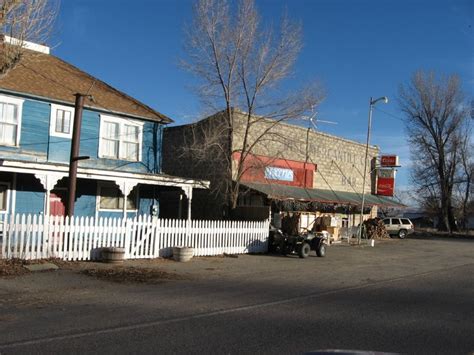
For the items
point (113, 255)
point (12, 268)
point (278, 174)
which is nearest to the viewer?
point (12, 268)

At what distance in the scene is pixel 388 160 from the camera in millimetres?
38688

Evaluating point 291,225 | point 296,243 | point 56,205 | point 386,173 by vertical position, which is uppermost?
point 386,173

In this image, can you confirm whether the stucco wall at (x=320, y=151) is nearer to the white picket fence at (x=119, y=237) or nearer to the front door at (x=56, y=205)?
the white picket fence at (x=119, y=237)

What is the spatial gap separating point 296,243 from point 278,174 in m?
9.38

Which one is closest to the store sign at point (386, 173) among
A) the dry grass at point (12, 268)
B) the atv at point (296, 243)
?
the atv at point (296, 243)

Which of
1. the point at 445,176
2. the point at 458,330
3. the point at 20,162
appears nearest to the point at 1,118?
the point at 20,162

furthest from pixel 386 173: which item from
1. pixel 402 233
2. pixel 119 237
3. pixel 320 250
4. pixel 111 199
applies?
pixel 119 237

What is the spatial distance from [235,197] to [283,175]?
22.1ft

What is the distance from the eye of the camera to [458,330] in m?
7.93

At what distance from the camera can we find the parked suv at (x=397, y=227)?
1639 inches

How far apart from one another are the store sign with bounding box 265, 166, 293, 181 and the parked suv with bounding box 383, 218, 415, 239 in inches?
594

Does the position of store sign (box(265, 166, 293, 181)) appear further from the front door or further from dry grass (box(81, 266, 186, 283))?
dry grass (box(81, 266, 186, 283))

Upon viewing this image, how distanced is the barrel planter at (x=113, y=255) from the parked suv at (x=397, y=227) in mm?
30519

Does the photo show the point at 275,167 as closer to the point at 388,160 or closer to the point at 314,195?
the point at 314,195
